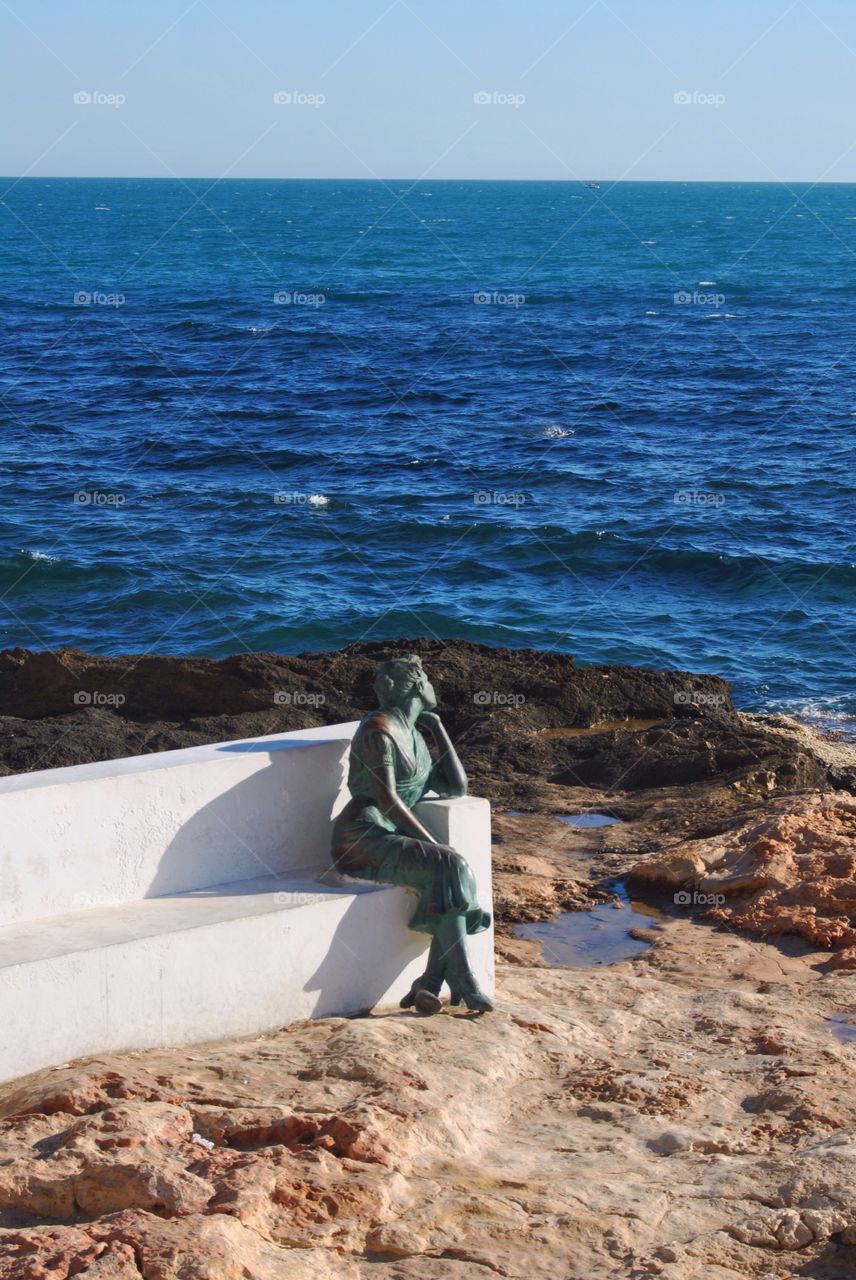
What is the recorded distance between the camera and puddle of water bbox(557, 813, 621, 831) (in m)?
13.7

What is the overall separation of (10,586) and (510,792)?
13.0 metres

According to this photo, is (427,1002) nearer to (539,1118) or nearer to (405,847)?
(405,847)

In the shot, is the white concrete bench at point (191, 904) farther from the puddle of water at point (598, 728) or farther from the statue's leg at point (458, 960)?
the puddle of water at point (598, 728)

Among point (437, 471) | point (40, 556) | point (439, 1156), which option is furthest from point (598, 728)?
point (437, 471)

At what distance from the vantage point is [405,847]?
7.80 metres

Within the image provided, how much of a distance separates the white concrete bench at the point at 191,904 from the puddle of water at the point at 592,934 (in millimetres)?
2044

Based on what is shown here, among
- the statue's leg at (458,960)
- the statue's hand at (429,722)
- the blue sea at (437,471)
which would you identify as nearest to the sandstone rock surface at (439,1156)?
the statue's leg at (458,960)

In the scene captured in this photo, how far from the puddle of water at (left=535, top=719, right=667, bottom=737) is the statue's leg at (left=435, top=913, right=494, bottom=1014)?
8990mm

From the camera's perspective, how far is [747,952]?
10195 mm

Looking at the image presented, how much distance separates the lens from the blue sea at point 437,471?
926 inches

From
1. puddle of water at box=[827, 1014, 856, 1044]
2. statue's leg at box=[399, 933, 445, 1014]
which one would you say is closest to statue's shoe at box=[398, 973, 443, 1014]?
statue's leg at box=[399, 933, 445, 1014]

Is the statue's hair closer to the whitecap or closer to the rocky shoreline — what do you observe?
the rocky shoreline

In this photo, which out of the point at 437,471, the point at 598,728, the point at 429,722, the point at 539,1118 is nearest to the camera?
the point at 539,1118

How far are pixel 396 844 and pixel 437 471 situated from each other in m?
25.0
